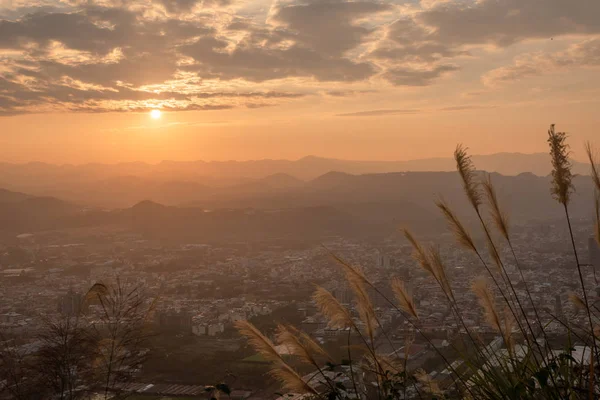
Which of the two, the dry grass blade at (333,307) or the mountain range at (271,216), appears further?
the mountain range at (271,216)

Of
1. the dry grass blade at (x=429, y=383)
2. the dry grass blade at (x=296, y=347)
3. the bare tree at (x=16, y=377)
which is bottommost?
the bare tree at (x=16, y=377)

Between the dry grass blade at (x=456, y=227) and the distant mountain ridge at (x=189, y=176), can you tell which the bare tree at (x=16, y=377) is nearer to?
the dry grass blade at (x=456, y=227)

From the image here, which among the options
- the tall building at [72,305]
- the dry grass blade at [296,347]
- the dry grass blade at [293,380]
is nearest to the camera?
the dry grass blade at [293,380]

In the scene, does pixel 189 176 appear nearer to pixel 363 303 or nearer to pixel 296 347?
pixel 363 303

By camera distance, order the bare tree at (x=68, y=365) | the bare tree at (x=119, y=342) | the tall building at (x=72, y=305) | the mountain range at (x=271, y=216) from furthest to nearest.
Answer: the mountain range at (x=271, y=216) < the tall building at (x=72, y=305) < the bare tree at (x=68, y=365) < the bare tree at (x=119, y=342)

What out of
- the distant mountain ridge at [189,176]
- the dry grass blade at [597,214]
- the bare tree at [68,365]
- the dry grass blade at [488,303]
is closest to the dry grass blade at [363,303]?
the dry grass blade at [488,303]

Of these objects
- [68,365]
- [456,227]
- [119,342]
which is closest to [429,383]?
[456,227]

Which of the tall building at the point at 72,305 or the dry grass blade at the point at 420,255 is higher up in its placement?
the dry grass blade at the point at 420,255

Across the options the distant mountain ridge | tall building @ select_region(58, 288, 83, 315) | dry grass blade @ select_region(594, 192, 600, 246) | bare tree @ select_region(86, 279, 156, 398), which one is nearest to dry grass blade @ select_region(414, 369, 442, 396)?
dry grass blade @ select_region(594, 192, 600, 246)
